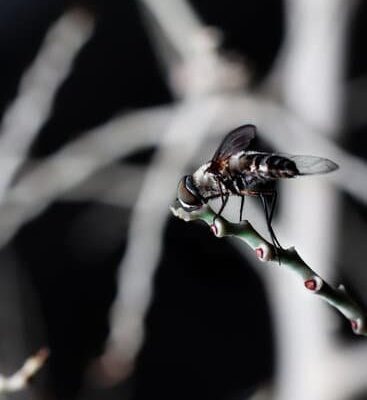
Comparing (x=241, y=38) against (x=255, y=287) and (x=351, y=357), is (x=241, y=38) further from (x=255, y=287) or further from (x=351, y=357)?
(x=351, y=357)

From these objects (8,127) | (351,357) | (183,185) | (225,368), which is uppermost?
(183,185)

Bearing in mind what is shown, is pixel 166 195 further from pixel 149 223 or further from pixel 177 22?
pixel 177 22

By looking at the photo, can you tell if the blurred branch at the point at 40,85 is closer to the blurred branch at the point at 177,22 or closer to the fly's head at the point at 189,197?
the blurred branch at the point at 177,22

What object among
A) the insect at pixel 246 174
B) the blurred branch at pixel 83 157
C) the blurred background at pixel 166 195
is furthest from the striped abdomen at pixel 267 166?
the blurred branch at pixel 83 157

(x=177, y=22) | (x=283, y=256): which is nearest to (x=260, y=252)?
(x=283, y=256)

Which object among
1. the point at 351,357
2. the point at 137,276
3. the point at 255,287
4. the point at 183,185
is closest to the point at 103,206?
the point at 137,276

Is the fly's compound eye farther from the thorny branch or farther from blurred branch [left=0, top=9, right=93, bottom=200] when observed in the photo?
blurred branch [left=0, top=9, right=93, bottom=200]

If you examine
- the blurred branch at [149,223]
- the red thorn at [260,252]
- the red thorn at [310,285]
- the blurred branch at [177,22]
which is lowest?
the blurred branch at [149,223]
